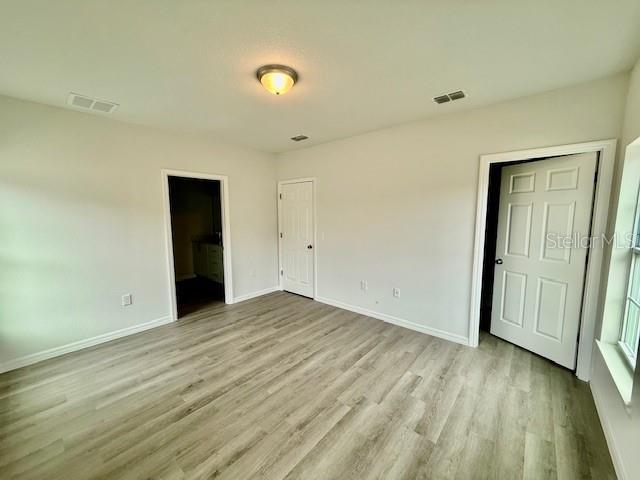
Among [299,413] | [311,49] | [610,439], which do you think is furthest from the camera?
[299,413]

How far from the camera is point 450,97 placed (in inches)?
94.0

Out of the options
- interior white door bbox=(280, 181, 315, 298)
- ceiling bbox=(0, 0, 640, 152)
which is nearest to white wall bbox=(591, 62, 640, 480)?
ceiling bbox=(0, 0, 640, 152)

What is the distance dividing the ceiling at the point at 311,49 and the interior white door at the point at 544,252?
0.80m

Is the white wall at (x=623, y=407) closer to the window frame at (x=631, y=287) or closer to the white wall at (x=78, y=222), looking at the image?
the window frame at (x=631, y=287)

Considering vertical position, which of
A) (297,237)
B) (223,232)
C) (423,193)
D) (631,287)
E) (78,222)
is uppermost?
(423,193)

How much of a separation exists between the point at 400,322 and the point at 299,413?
1911mm

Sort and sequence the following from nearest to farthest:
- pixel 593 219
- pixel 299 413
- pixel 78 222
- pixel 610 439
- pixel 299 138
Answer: pixel 610 439
pixel 299 413
pixel 593 219
pixel 78 222
pixel 299 138

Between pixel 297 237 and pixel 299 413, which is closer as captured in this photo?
pixel 299 413

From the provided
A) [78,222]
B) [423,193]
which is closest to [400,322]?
[423,193]

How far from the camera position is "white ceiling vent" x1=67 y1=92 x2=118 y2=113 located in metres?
2.36

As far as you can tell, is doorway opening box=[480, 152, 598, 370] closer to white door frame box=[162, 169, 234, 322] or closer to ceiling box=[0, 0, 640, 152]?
ceiling box=[0, 0, 640, 152]

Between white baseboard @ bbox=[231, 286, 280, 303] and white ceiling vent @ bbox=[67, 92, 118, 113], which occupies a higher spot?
white ceiling vent @ bbox=[67, 92, 118, 113]

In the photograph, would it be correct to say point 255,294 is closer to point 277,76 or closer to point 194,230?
point 194,230

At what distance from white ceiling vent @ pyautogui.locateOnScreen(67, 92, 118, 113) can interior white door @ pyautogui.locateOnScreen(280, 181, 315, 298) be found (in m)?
2.53
